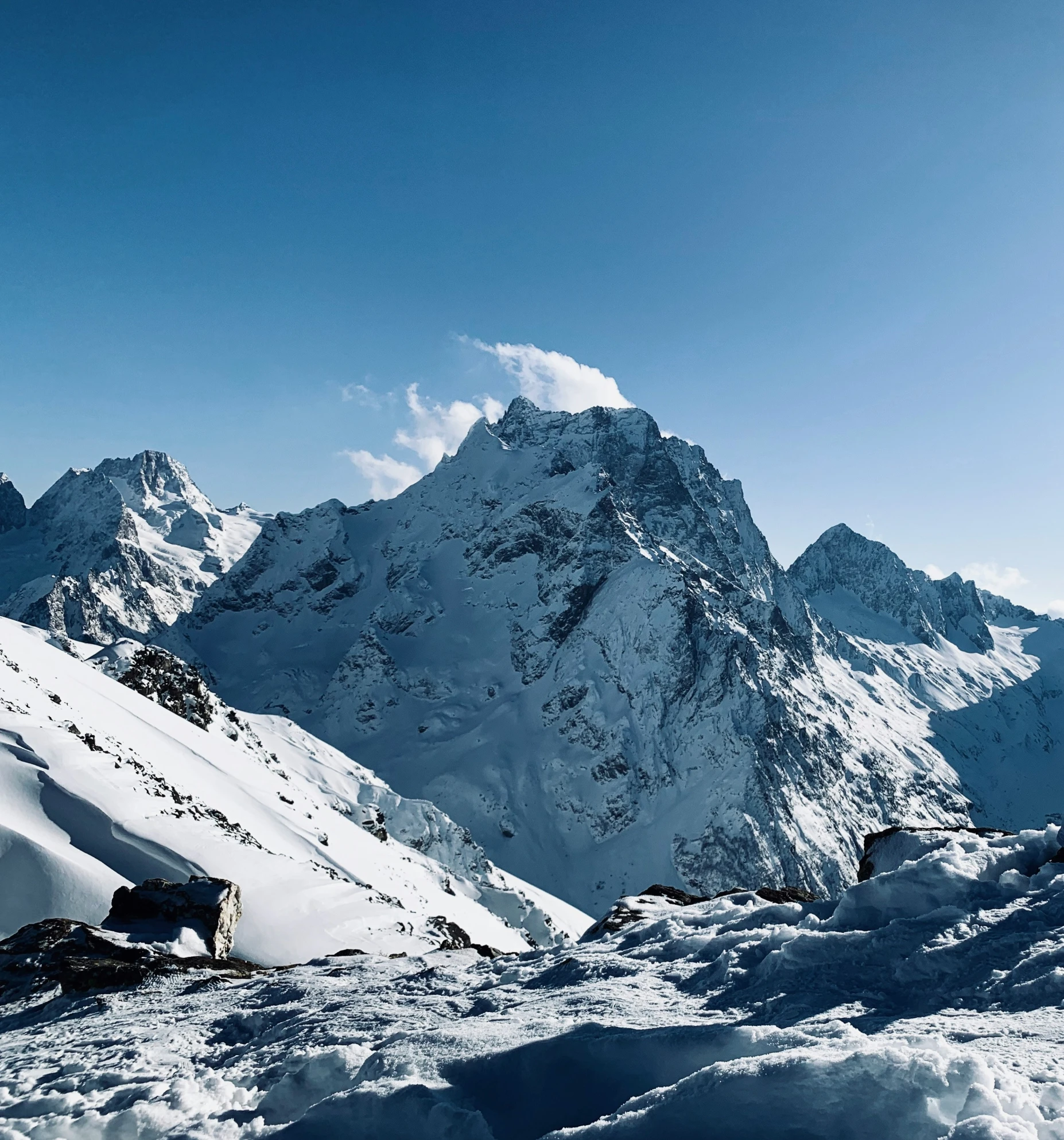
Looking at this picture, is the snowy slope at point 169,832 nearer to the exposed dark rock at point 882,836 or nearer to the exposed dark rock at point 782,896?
the exposed dark rock at point 782,896

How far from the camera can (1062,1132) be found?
3.58 meters

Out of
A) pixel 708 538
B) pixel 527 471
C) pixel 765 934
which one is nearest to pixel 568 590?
pixel 527 471

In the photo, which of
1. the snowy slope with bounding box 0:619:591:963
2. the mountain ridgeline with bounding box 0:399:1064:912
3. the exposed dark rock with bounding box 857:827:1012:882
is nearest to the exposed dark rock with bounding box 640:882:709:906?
the exposed dark rock with bounding box 857:827:1012:882

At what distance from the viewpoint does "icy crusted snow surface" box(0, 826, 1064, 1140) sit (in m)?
4.21

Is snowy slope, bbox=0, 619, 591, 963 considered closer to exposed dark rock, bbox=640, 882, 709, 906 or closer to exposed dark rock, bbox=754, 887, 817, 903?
exposed dark rock, bbox=640, 882, 709, 906

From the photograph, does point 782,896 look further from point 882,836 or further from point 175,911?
point 175,911

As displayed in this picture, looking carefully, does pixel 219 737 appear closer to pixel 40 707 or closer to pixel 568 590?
pixel 40 707

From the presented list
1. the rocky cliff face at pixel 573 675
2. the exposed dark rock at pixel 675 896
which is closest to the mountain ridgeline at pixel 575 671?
the rocky cliff face at pixel 573 675

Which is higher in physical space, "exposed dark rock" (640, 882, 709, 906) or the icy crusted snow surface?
the icy crusted snow surface

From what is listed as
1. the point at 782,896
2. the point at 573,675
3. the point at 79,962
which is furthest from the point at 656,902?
the point at 573,675

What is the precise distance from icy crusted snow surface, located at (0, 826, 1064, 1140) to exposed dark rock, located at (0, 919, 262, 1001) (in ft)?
1.52

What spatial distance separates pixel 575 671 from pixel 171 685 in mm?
73902

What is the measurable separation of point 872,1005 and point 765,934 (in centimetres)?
251

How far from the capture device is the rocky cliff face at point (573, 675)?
9150 centimetres
